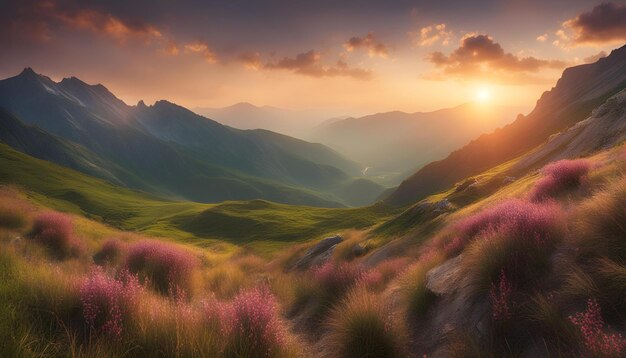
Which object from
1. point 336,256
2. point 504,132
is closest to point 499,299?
point 336,256

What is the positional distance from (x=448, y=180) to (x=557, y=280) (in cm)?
10935

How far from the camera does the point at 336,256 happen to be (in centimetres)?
2633

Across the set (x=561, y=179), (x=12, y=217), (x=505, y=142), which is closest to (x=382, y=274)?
(x=561, y=179)

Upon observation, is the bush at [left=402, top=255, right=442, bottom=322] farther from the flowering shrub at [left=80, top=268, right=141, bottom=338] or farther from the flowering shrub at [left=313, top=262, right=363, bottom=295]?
the flowering shrub at [left=80, top=268, right=141, bottom=338]

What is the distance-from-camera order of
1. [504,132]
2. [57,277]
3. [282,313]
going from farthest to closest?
[504,132], [282,313], [57,277]

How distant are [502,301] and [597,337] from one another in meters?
1.53

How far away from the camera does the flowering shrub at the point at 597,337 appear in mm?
4152

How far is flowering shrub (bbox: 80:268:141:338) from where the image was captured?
6.17 meters

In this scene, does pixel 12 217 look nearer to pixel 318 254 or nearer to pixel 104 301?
pixel 104 301

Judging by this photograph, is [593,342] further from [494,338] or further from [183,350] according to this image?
[183,350]

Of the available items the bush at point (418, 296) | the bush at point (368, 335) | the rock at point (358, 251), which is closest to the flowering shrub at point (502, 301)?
the bush at point (368, 335)

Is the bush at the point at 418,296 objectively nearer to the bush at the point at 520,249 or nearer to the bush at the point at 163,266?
the bush at the point at 520,249

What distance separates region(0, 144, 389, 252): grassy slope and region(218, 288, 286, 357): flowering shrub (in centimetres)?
5262

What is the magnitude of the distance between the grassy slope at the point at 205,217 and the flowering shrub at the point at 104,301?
52225mm
